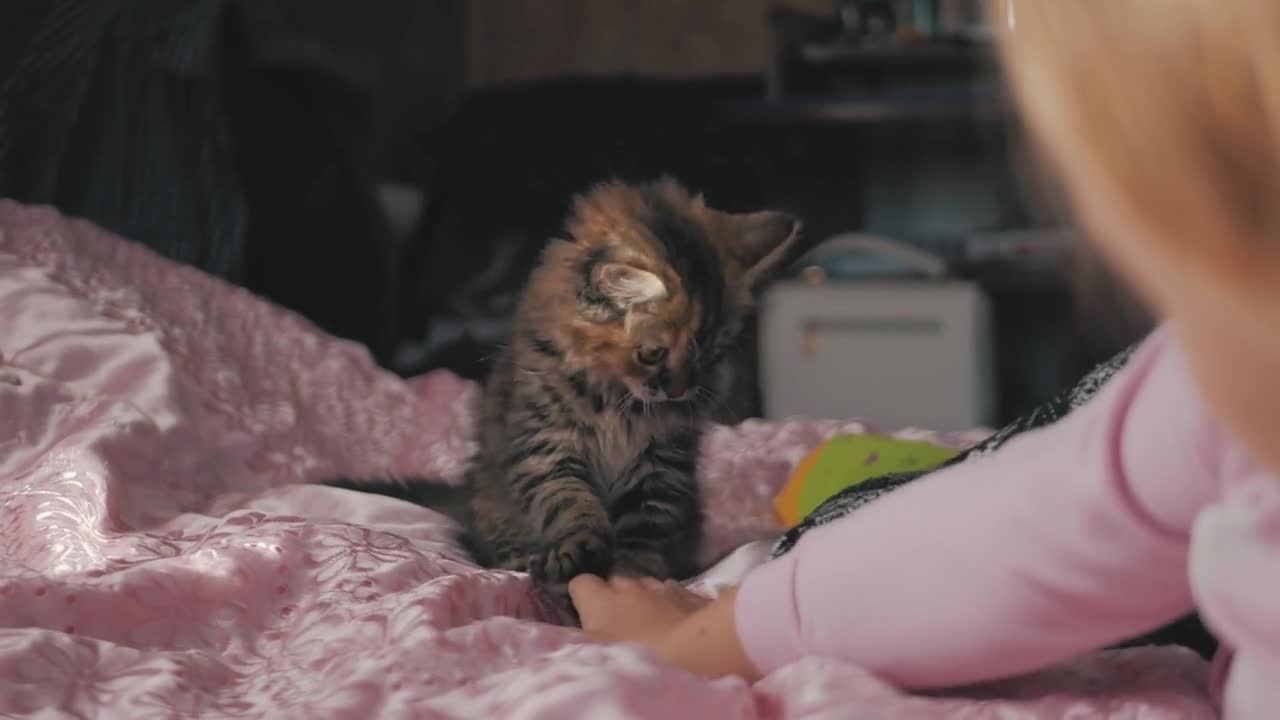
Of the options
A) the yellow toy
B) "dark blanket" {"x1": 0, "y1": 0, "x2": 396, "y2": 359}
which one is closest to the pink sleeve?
the yellow toy

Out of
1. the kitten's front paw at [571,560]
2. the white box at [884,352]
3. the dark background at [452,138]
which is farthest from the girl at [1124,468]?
the white box at [884,352]

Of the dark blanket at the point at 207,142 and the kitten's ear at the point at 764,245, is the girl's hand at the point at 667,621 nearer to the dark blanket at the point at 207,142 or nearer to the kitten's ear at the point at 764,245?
the kitten's ear at the point at 764,245

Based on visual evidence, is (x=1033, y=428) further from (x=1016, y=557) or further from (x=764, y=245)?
(x=764, y=245)

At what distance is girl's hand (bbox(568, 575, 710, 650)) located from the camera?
756 mm

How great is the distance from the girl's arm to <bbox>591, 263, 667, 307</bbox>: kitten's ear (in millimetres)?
410

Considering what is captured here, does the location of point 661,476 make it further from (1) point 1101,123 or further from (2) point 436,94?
(2) point 436,94

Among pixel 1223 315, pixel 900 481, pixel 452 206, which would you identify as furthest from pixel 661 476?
pixel 452 206

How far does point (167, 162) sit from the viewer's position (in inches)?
77.3

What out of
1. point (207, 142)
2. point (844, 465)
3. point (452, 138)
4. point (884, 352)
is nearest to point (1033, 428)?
point (844, 465)

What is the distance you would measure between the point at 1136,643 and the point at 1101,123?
0.44 m

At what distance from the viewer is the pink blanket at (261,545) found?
0.60 meters

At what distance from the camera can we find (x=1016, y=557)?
0.52 m

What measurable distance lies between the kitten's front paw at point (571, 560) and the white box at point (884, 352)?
158 centimetres

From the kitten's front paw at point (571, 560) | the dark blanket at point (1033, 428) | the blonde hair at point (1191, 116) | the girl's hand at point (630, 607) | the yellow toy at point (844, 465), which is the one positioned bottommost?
the yellow toy at point (844, 465)
